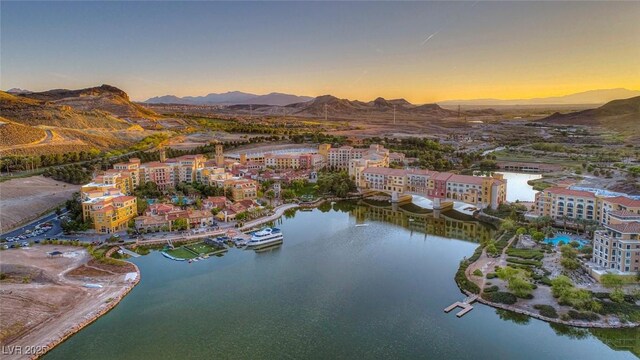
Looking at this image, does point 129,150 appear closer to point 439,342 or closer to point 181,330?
point 181,330

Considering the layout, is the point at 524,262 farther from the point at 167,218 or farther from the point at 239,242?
the point at 167,218

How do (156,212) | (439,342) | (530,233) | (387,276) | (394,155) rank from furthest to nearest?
1. (394,155)
2. (156,212)
3. (530,233)
4. (387,276)
5. (439,342)

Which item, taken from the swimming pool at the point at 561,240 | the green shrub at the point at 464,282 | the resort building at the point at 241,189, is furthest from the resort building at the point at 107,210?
the swimming pool at the point at 561,240

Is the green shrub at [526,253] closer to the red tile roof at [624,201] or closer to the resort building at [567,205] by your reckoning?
the resort building at [567,205]

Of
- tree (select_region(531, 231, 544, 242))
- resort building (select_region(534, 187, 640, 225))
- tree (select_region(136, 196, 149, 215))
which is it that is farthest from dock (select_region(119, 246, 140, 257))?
resort building (select_region(534, 187, 640, 225))

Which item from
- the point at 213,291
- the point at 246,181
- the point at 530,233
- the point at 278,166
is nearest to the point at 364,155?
the point at 278,166
